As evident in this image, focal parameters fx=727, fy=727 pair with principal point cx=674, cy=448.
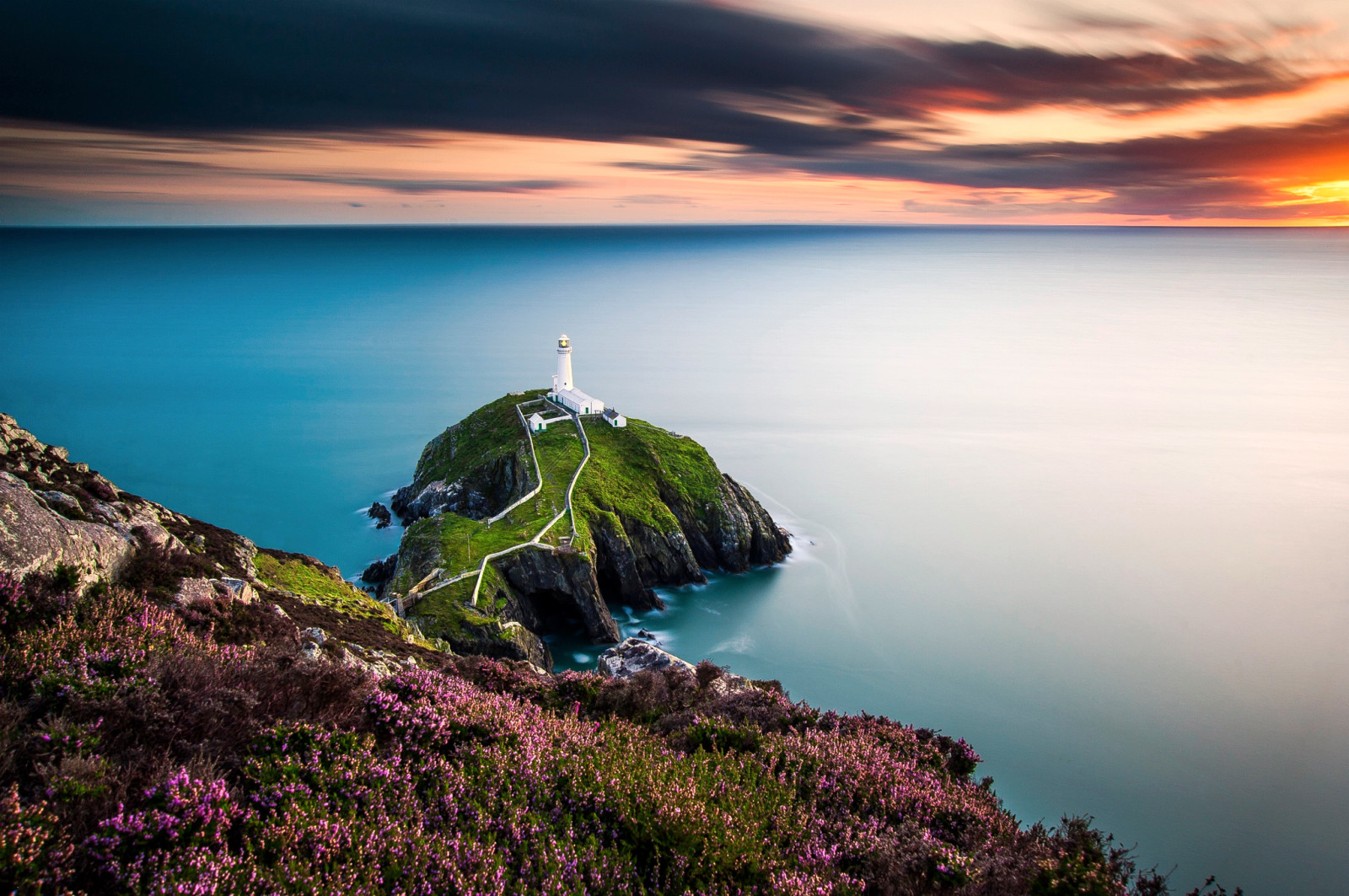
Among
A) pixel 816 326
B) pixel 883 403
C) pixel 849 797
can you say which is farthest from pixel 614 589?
pixel 816 326

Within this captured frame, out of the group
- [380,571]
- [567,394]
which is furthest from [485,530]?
[567,394]

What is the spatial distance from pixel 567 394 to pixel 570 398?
785 millimetres

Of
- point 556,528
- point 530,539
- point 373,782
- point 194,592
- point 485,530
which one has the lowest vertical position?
point 530,539

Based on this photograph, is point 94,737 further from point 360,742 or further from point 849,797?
point 849,797

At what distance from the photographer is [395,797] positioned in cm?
872

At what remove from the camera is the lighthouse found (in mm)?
63375

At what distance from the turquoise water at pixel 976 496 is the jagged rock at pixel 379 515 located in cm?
A: 166

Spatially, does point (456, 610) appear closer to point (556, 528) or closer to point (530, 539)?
point (530, 539)

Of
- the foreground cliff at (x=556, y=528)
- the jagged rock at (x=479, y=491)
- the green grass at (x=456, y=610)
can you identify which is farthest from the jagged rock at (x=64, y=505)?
the jagged rock at (x=479, y=491)

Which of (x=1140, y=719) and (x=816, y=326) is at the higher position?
(x=816, y=326)

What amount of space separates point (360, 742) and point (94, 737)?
2.80 m

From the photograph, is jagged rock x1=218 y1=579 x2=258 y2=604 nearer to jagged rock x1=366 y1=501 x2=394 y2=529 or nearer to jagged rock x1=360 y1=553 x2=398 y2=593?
jagged rock x1=360 y1=553 x2=398 y2=593


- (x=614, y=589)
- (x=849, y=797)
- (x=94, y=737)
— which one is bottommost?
(x=614, y=589)

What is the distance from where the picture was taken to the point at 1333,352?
12825 centimetres
